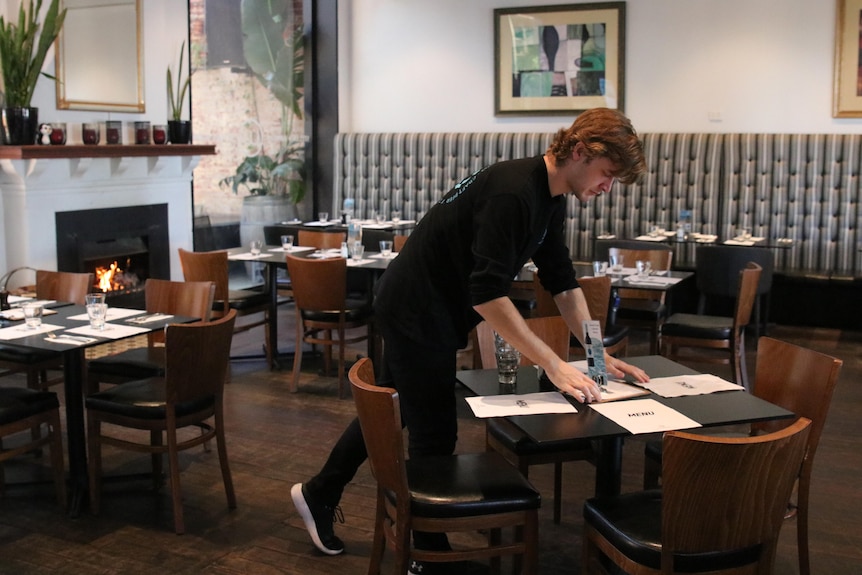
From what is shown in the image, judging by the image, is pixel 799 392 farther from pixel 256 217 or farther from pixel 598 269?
pixel 256 217

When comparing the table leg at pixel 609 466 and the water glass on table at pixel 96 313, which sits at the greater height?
the water glass on table at pixel 96 313

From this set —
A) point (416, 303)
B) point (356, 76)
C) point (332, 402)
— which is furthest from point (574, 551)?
point (356, 76)

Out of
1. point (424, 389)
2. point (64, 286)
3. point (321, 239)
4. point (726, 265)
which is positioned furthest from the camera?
point (321, 239)

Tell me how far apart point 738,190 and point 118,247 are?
4.94 meters

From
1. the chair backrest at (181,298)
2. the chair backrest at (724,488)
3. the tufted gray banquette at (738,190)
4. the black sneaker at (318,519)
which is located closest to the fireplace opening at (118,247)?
the chair backrest at (181,298)

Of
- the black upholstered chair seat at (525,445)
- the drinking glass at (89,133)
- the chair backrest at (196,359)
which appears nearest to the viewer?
the black upholstered chair seat at (525,445)

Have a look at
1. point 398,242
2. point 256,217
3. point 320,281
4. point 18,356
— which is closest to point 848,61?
point 398,242

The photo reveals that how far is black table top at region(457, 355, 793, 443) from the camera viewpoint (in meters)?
2.45

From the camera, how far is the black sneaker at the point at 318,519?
3.32 meters

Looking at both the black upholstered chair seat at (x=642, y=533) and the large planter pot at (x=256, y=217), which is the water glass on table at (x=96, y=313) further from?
the large planter pot at (x=256, y=217)

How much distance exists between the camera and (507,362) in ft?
9.65

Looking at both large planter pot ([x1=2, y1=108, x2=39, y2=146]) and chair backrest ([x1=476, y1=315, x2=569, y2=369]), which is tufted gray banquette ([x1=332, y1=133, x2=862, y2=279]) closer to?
large planter pot ([x1=2, y1=108, x2=39, y2=146])

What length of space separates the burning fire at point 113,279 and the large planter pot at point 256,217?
5.17ft

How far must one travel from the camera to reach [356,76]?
31.0ft
